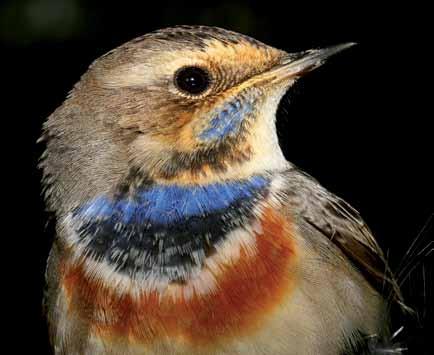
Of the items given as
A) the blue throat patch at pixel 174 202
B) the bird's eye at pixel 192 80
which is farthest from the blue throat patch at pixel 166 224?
the bird's eye at pixel 192 80

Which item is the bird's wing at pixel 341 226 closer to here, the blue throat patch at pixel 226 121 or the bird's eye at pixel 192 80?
the blue throat patch at pixel 226 121

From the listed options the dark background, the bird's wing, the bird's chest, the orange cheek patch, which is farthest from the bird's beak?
the dark background

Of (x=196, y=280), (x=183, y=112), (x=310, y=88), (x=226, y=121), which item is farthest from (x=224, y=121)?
(x=310, y=88)

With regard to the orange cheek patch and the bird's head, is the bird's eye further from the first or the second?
the orange cheek patch

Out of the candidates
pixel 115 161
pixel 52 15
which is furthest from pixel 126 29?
pixel 115 161

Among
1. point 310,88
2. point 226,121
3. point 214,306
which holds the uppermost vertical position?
point 226,121

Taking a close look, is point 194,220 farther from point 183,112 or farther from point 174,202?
point 183,112

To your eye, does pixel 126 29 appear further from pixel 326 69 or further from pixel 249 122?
pixel 249 122
